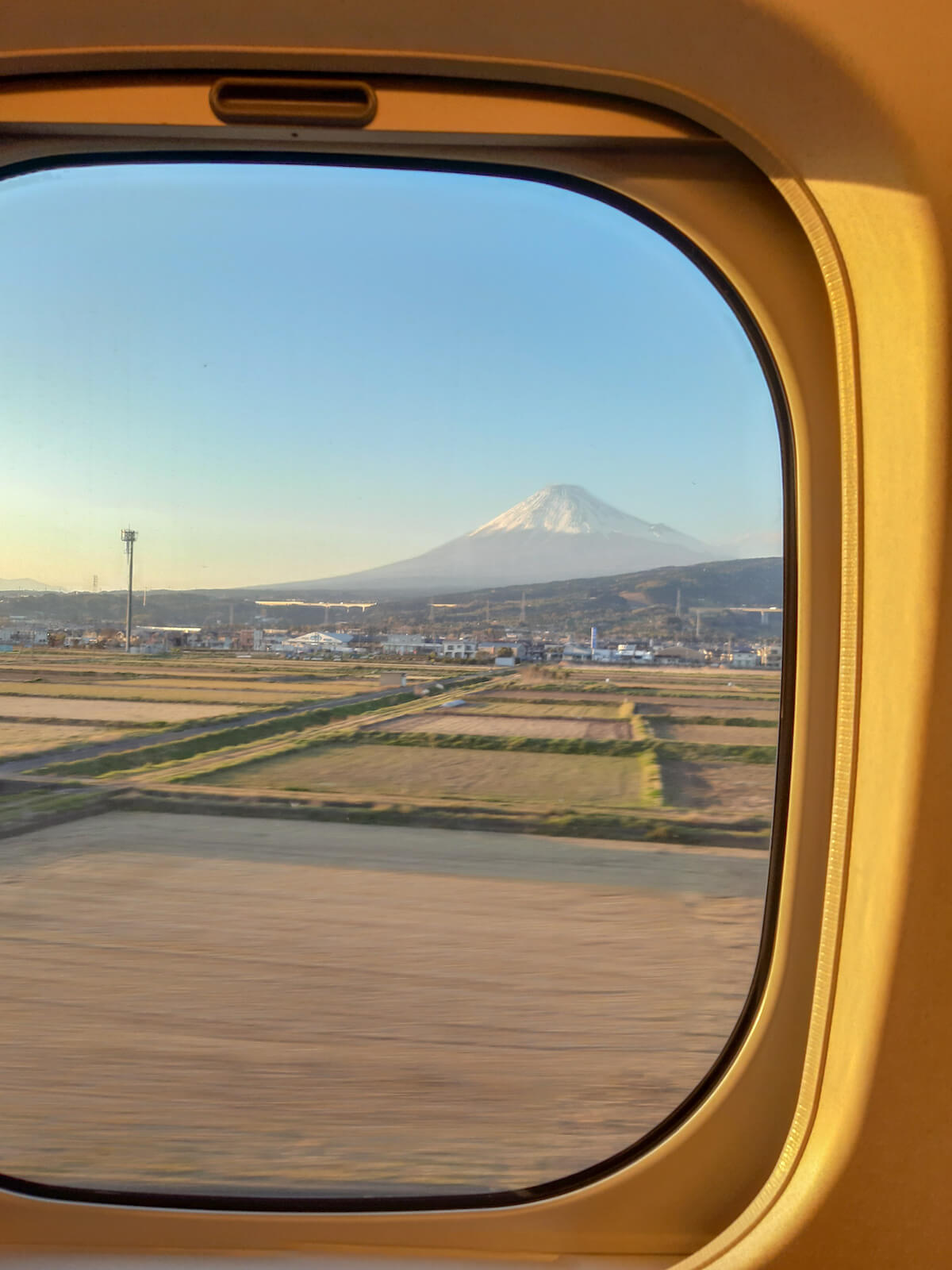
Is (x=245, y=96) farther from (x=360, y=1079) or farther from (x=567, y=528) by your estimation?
(x=360, y=1079)

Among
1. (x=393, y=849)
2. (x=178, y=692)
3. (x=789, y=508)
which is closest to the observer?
(x=789, y=508)

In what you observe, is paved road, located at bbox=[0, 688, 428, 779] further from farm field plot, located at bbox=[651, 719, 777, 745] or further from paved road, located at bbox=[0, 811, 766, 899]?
farm field plot, located at bbox=[651, 719, 777, 745]

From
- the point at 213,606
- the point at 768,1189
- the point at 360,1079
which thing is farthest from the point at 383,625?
the point at 768,1189

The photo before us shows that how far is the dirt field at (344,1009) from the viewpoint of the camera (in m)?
1.50

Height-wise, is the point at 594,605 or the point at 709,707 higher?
the point at 594,605

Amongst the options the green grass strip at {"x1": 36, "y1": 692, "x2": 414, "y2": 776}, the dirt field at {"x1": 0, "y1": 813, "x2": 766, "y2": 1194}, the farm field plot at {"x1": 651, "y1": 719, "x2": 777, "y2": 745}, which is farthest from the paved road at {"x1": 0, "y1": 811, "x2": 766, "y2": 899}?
the farm field plot at {"x1": 651, "y1": 719, "x2": 777, "y2": 745}

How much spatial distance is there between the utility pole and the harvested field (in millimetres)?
1162

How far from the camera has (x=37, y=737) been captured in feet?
5.07

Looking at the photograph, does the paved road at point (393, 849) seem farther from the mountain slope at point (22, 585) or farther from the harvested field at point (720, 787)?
the mountain slope at point (22, 585)

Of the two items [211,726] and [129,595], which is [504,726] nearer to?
[211,726]

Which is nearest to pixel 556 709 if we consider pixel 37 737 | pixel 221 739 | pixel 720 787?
pixel 720 787

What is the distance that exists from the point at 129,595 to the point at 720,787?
126 cm

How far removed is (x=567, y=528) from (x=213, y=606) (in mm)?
758

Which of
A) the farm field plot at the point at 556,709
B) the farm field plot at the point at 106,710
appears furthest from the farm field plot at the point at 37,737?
the farm field plot at the point at 556,709
